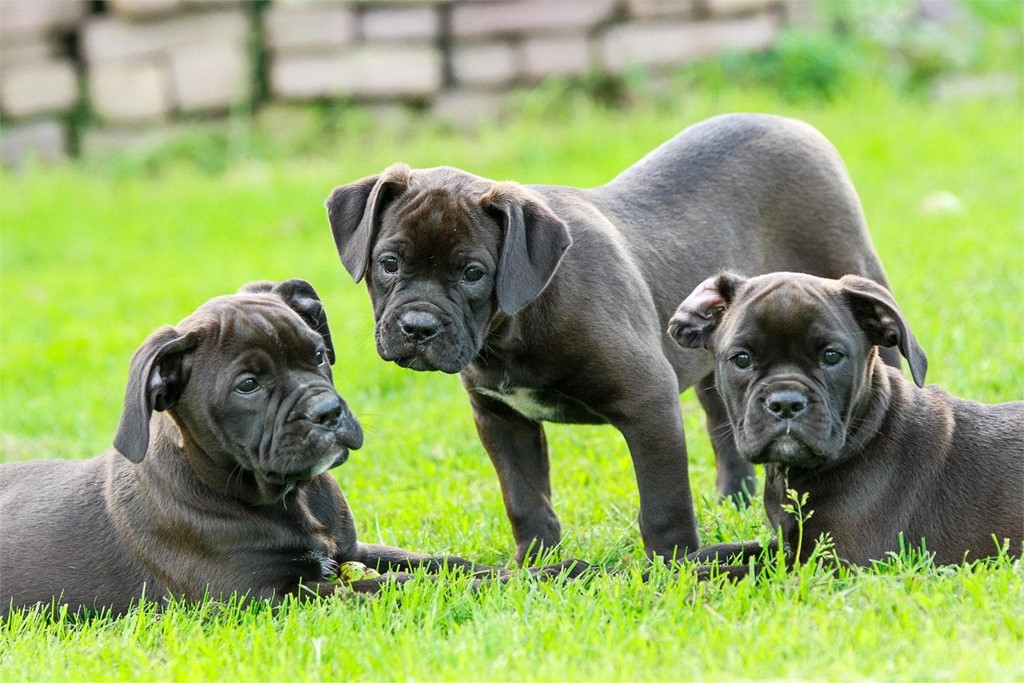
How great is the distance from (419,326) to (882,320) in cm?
185

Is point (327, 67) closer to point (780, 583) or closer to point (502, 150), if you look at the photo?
point (502, 150)

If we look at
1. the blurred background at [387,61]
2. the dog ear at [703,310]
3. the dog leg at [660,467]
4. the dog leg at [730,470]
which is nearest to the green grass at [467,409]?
the dog leg at [730,470]

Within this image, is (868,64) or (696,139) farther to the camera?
(868,64)

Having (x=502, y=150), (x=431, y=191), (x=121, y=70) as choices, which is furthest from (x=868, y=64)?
(x=431, y=191)

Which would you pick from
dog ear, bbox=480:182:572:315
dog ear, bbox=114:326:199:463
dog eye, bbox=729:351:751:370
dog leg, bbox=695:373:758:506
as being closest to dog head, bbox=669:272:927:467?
dog eye, bbox=729:351:751:370

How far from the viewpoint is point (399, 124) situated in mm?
16219

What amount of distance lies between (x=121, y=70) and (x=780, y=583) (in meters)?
12.6

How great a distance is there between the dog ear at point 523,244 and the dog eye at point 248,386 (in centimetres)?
106

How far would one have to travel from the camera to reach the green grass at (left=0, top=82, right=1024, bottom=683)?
194 inches

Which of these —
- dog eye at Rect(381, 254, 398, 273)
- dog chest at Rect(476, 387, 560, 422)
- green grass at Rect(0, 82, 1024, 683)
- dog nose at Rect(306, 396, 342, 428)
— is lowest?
green grass at Rect(0, 82, 1024, 683)

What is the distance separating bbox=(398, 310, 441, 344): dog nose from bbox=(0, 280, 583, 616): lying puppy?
430 millimetres

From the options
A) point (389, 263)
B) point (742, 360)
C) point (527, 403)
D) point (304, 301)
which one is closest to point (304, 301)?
point (304, 301)

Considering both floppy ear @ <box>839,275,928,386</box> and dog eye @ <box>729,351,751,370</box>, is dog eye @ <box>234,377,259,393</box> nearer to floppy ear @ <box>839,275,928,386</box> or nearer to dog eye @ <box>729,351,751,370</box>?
dog eye @ <box>729,351,751,370</box>

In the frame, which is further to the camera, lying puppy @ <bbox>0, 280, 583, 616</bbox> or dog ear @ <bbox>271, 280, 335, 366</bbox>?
dog ear @ <bbox>271, 280, 335, 366</bbox>
